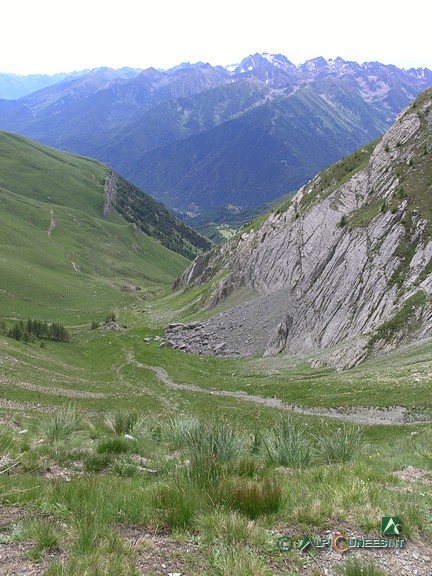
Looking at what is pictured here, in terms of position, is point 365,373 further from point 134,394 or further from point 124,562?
point 124,562

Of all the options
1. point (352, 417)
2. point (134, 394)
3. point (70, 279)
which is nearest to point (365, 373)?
point (352, 417)

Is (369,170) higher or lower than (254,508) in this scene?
higher

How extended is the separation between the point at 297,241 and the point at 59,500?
2765 inches

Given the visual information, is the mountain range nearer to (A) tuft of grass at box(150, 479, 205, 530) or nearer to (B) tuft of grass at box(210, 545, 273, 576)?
(A) tuft of grass at box(150, 479, 205, 530)

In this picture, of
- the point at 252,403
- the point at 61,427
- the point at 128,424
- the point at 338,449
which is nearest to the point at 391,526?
the point at 338,449

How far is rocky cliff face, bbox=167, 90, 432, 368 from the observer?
4472 centimetres

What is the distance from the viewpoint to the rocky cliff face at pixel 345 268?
44719mm

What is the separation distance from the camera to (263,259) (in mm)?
81000

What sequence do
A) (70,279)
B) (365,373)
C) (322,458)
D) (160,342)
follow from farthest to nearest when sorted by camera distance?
(70,279), (160,342), (365,373), (322,458)

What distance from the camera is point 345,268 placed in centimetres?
5528

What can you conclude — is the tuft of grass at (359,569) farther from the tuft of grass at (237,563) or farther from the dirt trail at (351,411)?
the dirt trail at (351,411)

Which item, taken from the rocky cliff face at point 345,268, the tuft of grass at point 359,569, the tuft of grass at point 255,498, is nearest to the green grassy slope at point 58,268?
the rocky cliff face at point 345,268

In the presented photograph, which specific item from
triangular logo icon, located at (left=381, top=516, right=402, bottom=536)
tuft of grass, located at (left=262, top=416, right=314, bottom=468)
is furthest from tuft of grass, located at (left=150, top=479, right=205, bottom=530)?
tuft of grass, located at (left=262, top=416, right=314, bottom=468)

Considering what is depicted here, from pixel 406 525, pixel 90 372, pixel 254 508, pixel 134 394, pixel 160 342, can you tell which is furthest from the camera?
pixel 160 342
